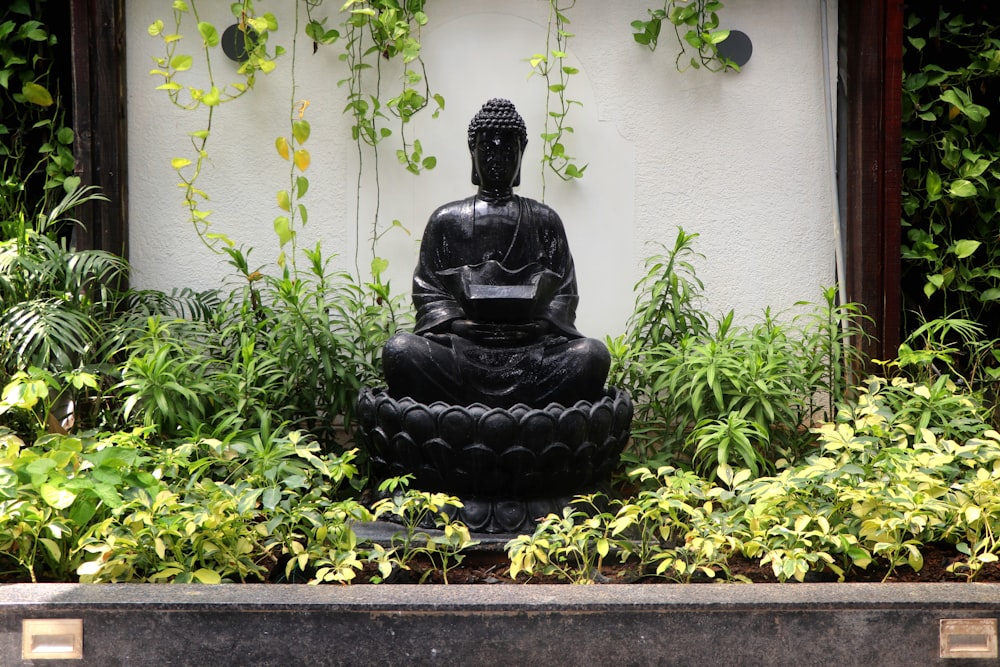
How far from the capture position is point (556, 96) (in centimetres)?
567

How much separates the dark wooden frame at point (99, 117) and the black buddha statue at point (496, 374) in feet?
5.88

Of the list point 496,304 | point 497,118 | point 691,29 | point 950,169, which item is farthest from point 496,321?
point 950,169

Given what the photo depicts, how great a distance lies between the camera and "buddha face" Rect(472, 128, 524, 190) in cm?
454

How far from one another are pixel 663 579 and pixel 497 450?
2.62 ft

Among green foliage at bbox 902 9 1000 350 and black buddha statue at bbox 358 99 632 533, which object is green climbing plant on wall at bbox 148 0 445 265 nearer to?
black buddha statue at bbox 358 99 632 533

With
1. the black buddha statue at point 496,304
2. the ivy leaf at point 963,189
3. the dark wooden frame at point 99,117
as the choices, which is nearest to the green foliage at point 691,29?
the ivy leaf at point 963,189

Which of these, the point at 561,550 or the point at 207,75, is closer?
the point at 561,550

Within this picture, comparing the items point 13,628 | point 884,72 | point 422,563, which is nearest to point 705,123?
point 884,72

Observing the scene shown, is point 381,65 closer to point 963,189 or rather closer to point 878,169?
point 878,169

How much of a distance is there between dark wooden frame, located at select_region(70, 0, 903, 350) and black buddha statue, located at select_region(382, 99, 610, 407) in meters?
1.75

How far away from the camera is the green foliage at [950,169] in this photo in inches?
220

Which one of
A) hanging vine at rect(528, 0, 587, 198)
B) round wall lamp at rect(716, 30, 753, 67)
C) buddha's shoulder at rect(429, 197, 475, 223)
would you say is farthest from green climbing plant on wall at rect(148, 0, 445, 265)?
round wall lamp at rect(716, 30, 753, 67)

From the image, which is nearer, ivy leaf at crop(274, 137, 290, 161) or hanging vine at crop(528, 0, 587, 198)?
ivy leaf at crop(274, 137, 290, 161)

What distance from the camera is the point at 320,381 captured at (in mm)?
5168
